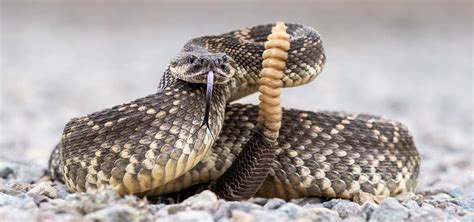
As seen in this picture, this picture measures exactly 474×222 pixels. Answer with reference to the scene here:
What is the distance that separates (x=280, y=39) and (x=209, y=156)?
1253mm

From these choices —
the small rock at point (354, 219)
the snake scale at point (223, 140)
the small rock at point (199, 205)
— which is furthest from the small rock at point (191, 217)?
the small rock at point (354, 219)

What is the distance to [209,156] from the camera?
6.94m

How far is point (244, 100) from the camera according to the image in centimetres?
1559

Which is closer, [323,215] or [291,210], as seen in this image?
[291,210]

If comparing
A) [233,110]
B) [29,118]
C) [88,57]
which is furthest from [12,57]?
[233,110]

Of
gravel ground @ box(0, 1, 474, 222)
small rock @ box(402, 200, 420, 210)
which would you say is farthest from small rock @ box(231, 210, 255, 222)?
small rock @ box(402, 200, 420, 210)

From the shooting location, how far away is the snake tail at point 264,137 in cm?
621

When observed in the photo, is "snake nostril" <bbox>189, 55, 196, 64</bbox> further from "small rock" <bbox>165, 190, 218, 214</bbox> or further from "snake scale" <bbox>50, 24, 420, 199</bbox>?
"small rock" <bbox>165, 190, 218, 214</bbox>

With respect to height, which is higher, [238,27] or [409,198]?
[409,198]

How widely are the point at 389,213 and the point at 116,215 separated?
1.81 metres

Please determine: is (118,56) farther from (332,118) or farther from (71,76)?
(332,118)

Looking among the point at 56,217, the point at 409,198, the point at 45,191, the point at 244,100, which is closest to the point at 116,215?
the point at 56,217

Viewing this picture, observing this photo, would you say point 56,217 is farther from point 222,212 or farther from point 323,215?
point 323,215

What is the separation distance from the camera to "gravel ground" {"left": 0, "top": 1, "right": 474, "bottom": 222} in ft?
18.6
